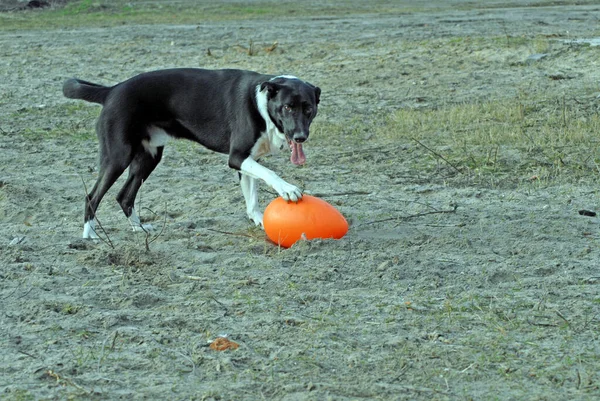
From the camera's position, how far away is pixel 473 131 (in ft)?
34.9

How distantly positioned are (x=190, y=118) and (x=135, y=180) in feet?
2.42

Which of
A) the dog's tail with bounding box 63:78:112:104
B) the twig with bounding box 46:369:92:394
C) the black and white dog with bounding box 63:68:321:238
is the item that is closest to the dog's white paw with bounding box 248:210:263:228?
the black and white dog with bounding box 63:68:321:238

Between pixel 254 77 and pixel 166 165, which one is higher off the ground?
pixel 254 77

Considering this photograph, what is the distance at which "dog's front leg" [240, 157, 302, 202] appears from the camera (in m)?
6.73

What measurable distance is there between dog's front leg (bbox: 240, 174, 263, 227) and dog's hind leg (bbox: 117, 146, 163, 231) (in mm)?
800

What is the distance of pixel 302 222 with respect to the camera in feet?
21.7

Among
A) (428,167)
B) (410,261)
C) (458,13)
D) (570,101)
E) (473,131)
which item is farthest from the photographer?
(458,13)

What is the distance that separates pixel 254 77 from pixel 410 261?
2100mm

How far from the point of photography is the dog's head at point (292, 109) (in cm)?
692

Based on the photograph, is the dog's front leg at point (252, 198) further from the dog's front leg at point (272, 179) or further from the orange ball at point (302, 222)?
the orange ball at point (302, 222)

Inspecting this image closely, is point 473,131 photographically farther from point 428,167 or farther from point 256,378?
point 256,378

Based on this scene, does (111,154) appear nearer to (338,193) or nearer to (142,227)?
(142,227)

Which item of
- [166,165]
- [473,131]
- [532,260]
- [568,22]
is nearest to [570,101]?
[473,131]

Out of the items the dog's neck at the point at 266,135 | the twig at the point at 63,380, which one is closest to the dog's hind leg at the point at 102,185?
the dog's neck at the point at 266,135
